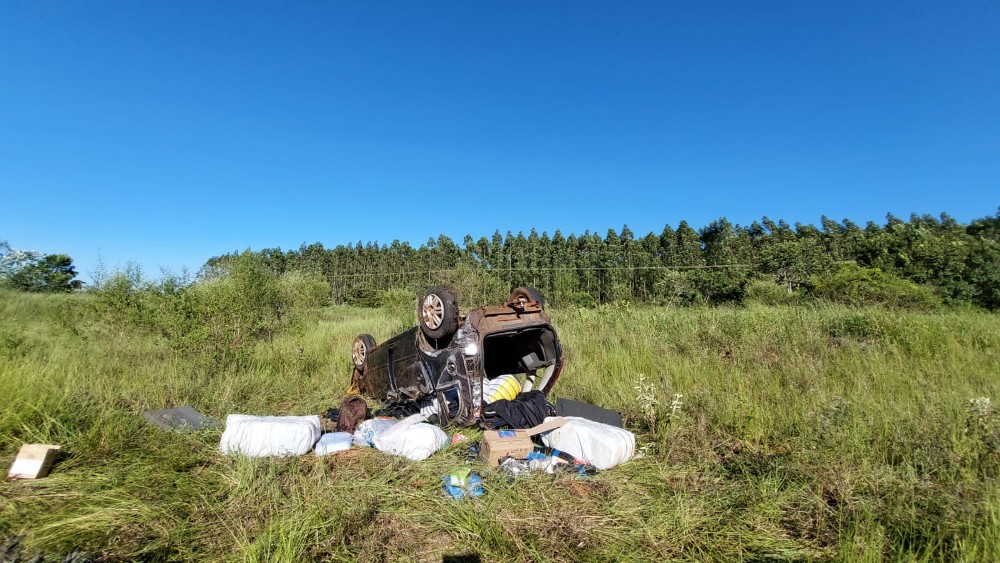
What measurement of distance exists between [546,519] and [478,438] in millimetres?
1749

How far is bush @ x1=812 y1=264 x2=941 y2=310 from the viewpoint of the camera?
9.91m

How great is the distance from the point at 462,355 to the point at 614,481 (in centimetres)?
181

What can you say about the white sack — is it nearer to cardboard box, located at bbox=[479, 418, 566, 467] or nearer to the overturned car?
the overturned car

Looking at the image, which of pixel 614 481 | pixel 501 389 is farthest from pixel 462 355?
pixel 614 481

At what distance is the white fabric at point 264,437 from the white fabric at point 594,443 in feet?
7.21

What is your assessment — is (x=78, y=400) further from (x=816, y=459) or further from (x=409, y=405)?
(x=816, y=459)

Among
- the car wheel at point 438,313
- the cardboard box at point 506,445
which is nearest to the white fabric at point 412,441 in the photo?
the cardboard box at point 506,445

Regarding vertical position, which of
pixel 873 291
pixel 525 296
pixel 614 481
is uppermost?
pixel 525 296

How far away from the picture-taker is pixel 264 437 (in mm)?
3555

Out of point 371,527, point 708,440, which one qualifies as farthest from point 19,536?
point 708,440

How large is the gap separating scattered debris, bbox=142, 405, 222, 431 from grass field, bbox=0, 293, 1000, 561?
212mm

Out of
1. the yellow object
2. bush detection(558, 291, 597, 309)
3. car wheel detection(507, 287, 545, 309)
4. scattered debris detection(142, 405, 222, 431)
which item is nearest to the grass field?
scattered debris detection(142, 405, 222, 431)

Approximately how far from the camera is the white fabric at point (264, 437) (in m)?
3.50

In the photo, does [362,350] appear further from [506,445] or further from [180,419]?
[506,445]
